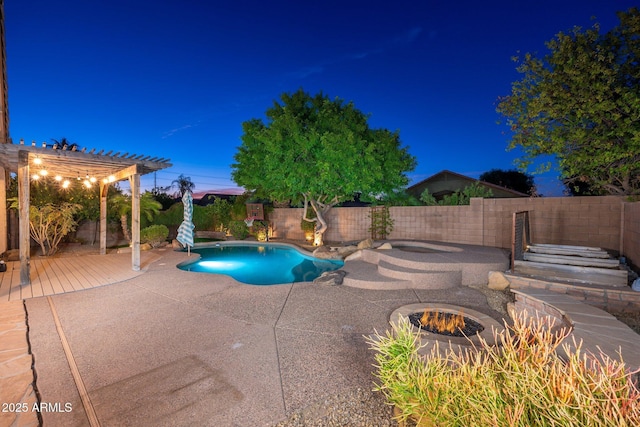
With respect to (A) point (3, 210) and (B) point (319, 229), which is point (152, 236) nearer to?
(A) point (3, 210)

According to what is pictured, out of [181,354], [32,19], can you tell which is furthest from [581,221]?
[32,19]

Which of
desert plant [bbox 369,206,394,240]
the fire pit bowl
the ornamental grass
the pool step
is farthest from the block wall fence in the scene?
the ornamental grass

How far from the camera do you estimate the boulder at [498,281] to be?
5.82 metres

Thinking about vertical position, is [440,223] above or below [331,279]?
above

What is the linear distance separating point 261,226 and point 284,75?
27.4 ft

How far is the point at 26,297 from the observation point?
523cm

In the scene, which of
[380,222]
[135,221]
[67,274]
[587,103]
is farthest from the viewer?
[380,222]

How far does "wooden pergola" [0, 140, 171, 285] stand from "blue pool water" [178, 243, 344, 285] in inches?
102

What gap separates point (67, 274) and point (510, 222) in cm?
1260

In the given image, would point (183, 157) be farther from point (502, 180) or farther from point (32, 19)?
point (502, 180)

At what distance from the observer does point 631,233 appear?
6.22 metres

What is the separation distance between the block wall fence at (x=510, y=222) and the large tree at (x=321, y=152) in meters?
1.52

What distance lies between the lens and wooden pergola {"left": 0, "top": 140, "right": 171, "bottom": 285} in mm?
5922

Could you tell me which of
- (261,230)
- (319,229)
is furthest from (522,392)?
(261,230)
